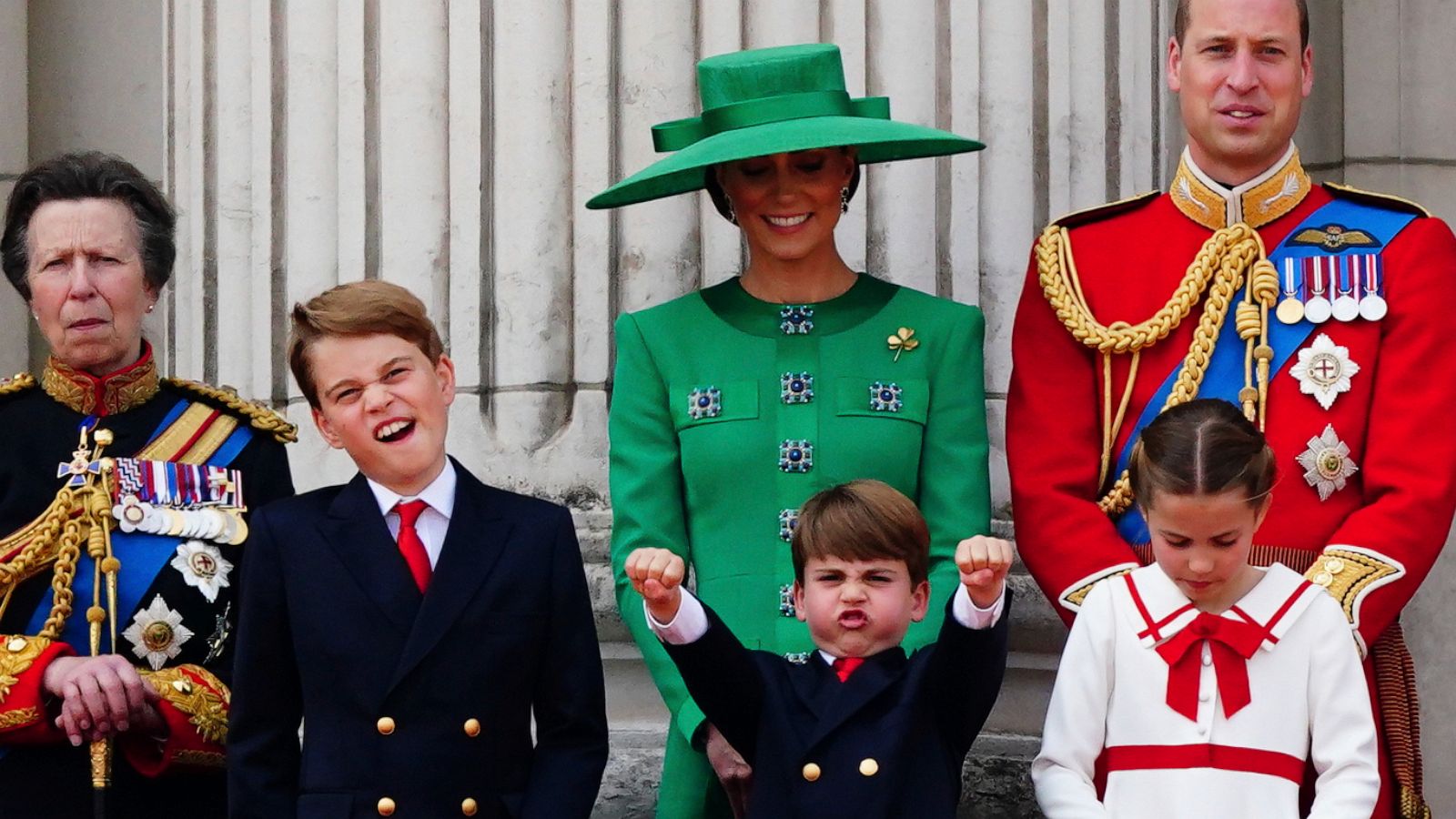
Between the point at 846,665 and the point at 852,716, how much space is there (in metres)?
0.09

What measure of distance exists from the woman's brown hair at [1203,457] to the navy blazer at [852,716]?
0.30 meters

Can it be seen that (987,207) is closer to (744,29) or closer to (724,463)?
(744,29)

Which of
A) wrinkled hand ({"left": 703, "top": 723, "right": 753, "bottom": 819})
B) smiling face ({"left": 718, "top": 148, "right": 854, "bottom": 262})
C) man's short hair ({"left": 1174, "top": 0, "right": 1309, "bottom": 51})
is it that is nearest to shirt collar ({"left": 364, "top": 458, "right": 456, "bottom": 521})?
wrinkled hand ({"left": 703, "top": 723, "right": 753, "bottom": 819})

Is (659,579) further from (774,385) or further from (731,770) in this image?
(774,385)

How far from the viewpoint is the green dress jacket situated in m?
4.44

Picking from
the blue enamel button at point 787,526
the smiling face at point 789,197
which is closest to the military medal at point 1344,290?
the smiling face at point 789,197

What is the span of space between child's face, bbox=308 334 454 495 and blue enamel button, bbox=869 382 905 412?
2.69 ft

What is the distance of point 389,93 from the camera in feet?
17.6

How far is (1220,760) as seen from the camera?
392 cm

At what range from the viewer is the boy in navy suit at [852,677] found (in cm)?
395

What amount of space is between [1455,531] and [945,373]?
6.99ft

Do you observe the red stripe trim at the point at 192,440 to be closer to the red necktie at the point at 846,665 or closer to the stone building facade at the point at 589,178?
the stone building facade at the point at 589,178

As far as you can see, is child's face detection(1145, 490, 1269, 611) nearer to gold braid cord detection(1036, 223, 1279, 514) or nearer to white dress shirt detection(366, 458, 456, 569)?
gold braid cord detection(1036, 223, 1279, 514)

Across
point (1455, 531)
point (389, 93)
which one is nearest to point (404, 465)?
point (389, 93)
